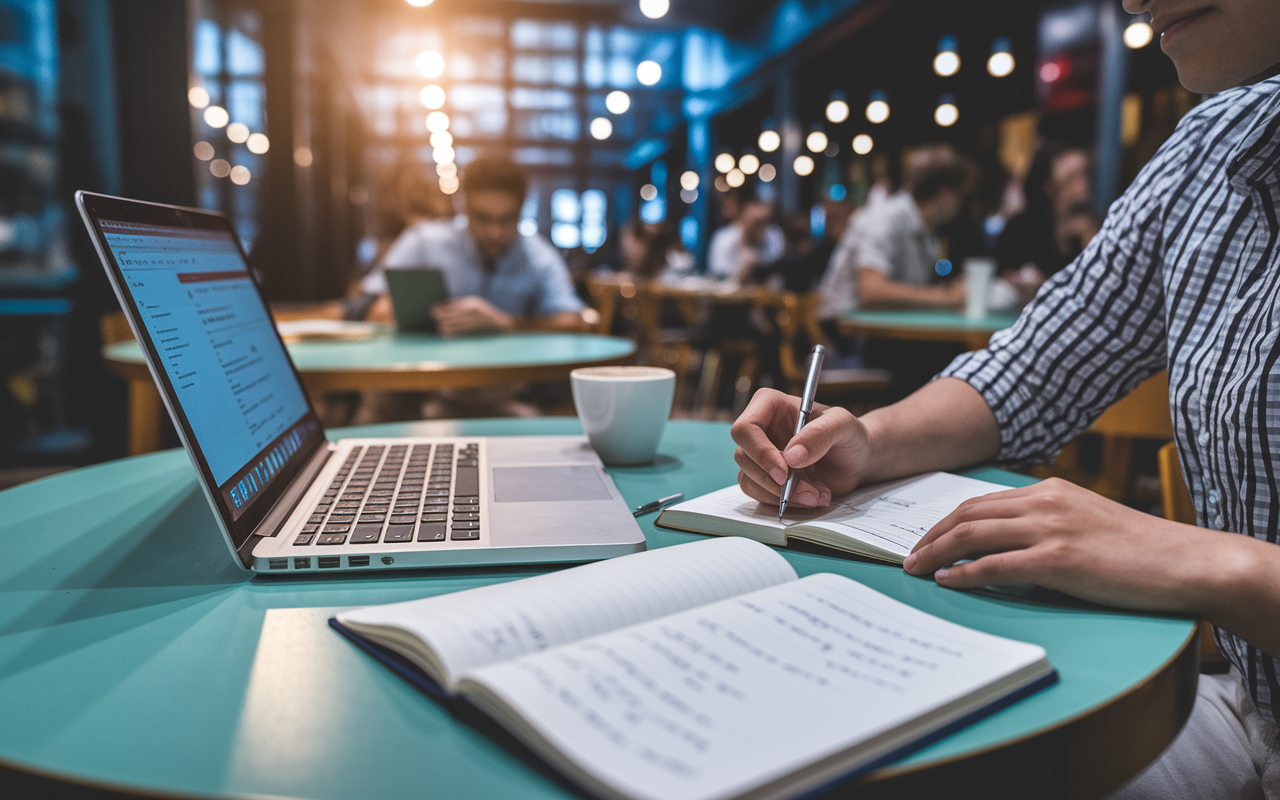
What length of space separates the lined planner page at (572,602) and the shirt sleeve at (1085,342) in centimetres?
60

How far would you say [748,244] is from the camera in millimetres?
9047

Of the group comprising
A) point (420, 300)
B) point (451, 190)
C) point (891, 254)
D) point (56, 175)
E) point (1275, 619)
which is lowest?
point (1275, 619)

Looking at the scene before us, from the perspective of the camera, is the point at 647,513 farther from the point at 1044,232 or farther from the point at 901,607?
the point at 1044,232

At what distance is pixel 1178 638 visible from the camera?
1.72ft

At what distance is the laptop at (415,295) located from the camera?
7.59 ft

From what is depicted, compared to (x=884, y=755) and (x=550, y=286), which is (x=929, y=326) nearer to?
(x=550, y=286)

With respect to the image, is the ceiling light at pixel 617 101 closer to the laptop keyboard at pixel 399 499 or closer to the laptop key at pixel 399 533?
the laptop keyboard at pixel 399 499

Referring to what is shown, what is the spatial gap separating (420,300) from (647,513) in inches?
69.2

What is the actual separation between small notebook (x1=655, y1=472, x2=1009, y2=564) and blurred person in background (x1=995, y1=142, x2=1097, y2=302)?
3657 mm

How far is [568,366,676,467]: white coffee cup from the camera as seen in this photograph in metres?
0.94

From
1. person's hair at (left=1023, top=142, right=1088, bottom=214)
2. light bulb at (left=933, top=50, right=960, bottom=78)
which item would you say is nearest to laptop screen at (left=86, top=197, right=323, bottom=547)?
person's hair at (left=1023, top=142, right=1088, bottom=214)

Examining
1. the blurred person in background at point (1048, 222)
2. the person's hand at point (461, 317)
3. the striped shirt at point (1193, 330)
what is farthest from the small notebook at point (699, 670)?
the blurred person in background at point (1048, 222)

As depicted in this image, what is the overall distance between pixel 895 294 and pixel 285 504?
330cm

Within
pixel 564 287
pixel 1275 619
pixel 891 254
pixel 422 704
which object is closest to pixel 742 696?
pixel 422 704
